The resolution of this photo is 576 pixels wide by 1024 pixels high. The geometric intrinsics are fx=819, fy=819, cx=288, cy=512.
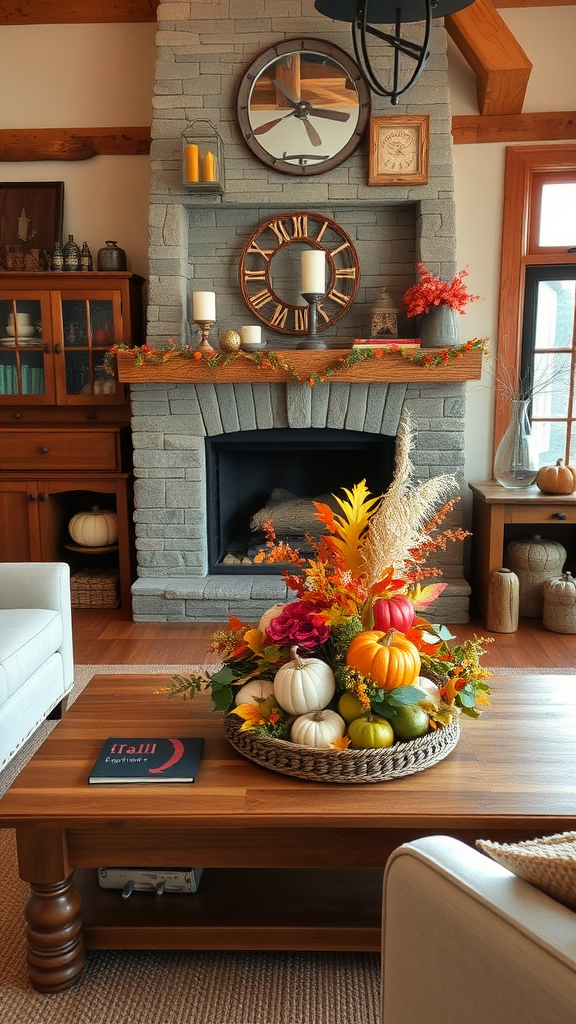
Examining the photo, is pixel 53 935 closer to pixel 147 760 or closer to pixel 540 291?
pixel 147 760

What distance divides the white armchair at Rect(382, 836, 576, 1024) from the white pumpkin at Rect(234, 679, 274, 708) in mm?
684

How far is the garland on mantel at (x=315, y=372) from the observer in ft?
12.4

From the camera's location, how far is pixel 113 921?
1735mm

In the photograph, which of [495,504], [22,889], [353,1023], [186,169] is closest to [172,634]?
[495,504]

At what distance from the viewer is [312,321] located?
154 inches

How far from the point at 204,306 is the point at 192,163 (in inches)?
25.0

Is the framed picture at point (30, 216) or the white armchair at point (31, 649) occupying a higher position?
the framed picture at point (30, 216)

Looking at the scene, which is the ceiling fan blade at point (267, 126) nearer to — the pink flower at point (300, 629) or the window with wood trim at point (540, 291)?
the window with wood trim at point (540, 291)

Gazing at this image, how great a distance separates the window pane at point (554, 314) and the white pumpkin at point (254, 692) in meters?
3.15

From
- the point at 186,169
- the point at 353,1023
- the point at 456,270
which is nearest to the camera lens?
the point at 353,1023

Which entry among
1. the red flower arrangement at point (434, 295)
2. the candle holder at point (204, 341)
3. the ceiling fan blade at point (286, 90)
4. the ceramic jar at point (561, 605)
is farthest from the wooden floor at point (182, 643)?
the ceiling fan blade at point (286, 90)

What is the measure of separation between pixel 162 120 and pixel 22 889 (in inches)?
132

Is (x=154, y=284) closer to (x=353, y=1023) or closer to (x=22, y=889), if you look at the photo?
(x=22, y=889)

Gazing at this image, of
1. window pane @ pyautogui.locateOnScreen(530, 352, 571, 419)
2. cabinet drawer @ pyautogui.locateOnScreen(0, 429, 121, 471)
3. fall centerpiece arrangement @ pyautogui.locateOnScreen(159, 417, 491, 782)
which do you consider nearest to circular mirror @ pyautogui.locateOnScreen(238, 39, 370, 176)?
window pane @ pyautogui.locateOnScreen(530, 352, 571, 419)
